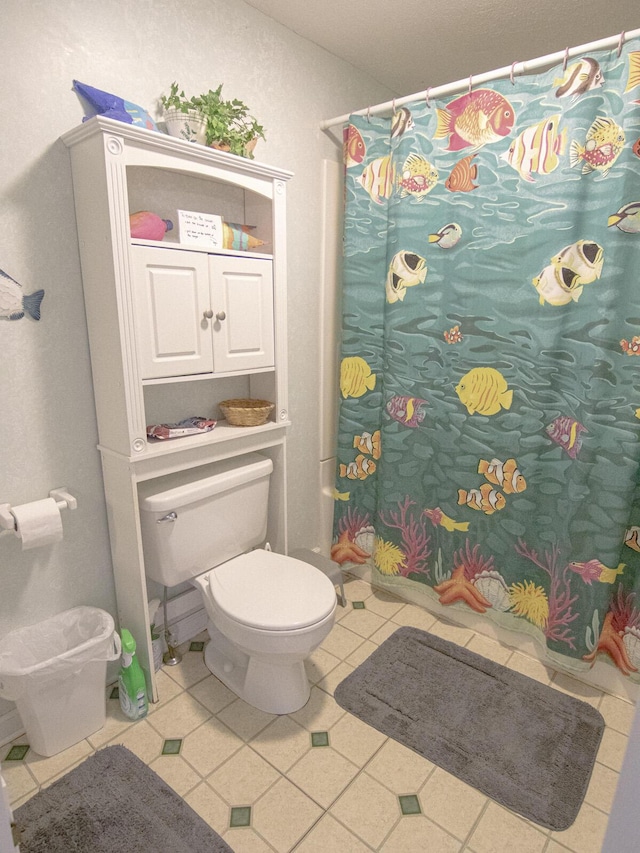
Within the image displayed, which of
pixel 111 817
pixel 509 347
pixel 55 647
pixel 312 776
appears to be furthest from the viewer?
pixel 509 347

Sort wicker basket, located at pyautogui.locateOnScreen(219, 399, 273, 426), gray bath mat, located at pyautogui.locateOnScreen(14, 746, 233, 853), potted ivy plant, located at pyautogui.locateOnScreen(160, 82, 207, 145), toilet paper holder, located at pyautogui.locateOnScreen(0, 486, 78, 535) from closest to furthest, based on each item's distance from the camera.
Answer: gray bath mat, located at pyautogui.locateOnScreen(14, 746, 233, 853), toilet paper holder, located at pyautogui.locateOnScreen(0, 486, 78, 535), potted ivy plant, located at pyautogui.locateOnScreen(160, 82, 207, 145), wicker basket, located at pyautogui.locateOnScreen(219, 399, 273, 426)

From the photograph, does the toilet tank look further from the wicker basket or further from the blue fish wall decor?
the blue fish wall decor

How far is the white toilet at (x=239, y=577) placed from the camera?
1.60 m

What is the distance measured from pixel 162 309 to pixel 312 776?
1.50 meters

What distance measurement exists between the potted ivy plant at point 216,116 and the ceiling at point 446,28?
0.51 metres

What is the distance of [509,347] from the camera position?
186 cm

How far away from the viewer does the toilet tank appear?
5.52ft

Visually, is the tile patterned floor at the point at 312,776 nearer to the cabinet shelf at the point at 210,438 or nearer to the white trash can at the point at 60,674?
the white trash can at the point at 60,674

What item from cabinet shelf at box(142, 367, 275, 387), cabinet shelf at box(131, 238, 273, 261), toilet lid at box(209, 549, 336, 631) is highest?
cabinet shelf at box(131, 238, 273, 261)

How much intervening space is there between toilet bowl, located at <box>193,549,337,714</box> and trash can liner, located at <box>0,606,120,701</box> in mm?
343

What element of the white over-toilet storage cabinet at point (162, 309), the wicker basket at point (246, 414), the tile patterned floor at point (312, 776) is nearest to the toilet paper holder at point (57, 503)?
the white over-toilet storage cabinet at point (162, 309)

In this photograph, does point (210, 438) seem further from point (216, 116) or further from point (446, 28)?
point (446, 28)

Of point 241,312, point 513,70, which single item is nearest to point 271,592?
point 241,312

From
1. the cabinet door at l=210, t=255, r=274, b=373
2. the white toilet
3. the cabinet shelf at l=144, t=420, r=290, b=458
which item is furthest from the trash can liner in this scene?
the cabinet door at l=210, t=255, r=274, b=373
